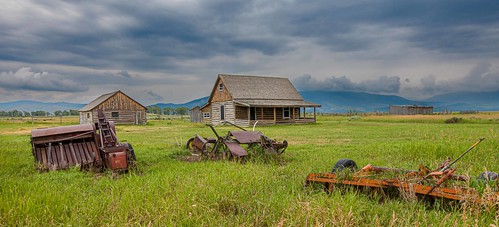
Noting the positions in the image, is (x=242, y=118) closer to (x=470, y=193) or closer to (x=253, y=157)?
(x=253, y=157)

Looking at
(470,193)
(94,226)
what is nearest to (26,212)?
(94,226)

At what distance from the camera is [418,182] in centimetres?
484

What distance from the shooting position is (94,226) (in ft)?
13.1

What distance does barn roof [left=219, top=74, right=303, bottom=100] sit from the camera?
39031 millimetres

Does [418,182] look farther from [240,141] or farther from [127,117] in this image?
[127,117]

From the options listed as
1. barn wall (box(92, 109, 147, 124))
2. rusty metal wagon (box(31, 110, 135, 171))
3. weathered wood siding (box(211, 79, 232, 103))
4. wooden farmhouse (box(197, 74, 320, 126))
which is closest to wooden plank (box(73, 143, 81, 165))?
rusty metal wagon (box(31, 110, 135, 171))

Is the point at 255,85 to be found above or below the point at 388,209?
above

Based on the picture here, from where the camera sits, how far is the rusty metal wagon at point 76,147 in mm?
7621

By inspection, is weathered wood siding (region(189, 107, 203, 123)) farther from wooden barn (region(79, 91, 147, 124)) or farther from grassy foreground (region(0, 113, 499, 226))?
grassy foreground (region(0, 113, 499, 226))

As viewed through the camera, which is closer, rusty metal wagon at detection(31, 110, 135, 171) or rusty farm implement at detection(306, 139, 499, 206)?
rusty farm implement at detection(306, 139, 499, 206)

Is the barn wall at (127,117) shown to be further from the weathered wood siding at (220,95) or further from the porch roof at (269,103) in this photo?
the porch roof at (269,103)

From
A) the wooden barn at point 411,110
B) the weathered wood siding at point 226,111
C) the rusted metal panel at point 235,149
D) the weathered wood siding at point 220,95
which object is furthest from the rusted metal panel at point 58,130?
the wooden barn at point 411,110

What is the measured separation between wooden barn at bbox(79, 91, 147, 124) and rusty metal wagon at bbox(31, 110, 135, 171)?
1510 inches

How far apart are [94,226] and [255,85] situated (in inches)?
1488
